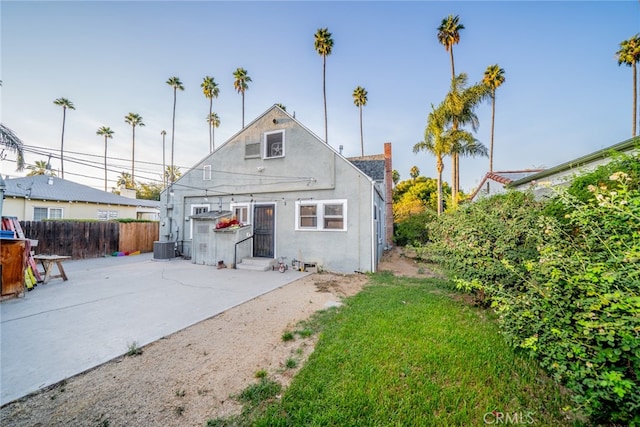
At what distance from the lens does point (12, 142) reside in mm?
6512

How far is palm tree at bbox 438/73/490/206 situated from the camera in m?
14.2

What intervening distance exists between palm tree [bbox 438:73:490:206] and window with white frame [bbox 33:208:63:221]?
26.1m

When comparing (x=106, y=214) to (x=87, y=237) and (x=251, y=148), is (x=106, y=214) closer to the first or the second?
(x=87, y=237)

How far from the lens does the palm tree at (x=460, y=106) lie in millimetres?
14203

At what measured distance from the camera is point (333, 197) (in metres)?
9.09

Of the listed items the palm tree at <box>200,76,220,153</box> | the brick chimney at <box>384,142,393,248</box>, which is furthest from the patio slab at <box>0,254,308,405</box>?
the palm tree at <box>200,76,220,153</box>

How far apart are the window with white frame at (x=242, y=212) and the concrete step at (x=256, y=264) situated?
2.05m

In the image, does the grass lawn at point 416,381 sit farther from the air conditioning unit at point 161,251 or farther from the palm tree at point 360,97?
the palm tree at point 360,97

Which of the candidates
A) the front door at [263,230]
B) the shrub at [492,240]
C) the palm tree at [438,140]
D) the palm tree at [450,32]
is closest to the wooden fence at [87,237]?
the front door at [263,230]

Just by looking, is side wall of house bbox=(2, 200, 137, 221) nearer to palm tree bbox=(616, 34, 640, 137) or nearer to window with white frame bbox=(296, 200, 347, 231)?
window with white frame bbox=(296, 200, 347, 231)

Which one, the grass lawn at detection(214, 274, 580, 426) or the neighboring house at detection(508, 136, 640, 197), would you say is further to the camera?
the neighboring house at detection(508, 136, 640, 197)

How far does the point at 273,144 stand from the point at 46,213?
668 inches

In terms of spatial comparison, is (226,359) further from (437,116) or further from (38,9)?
(437,116)

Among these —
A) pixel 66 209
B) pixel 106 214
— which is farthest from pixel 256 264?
pixel 106 214
